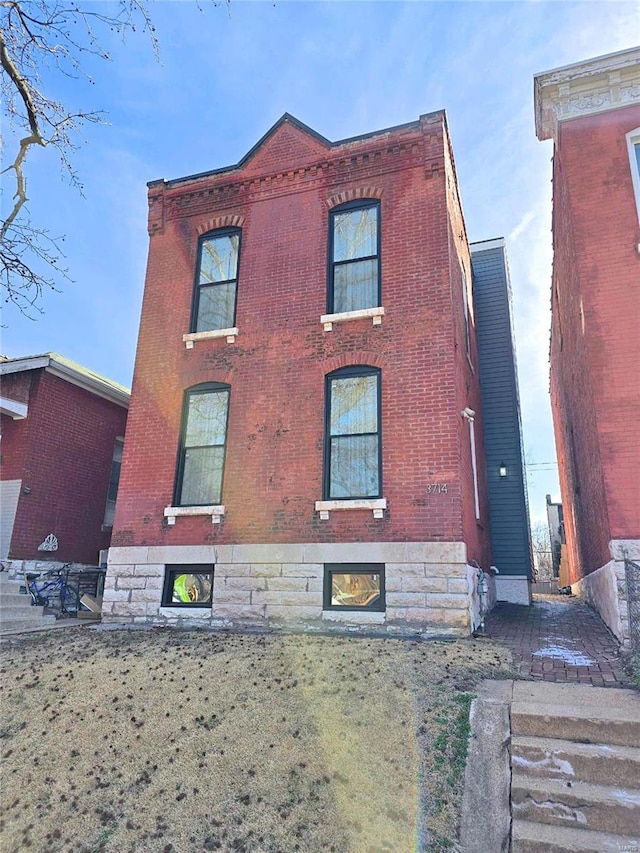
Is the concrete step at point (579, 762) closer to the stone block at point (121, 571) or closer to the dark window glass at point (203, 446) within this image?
the dark window glass at point (203, 446)

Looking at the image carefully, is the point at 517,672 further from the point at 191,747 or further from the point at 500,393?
the point at 500,393

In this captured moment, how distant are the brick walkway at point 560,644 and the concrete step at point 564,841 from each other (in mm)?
2134

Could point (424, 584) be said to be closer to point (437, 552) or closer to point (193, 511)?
point (437, 552)

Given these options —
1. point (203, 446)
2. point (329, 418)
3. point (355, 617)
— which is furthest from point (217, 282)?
point (355, 617)

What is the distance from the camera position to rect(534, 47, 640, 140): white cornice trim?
8781 millimetres

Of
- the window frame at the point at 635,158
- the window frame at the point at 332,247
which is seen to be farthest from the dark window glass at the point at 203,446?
the window frame at the point at 635,158

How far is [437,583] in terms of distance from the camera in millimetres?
7867

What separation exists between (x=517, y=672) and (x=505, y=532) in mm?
7530

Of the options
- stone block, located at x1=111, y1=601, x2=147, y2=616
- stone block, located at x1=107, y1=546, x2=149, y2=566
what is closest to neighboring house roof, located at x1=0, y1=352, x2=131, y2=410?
stone block, located at x1=107, y1=546, x2=149, y2=566

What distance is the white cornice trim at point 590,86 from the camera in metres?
8.78

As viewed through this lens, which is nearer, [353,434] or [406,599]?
[406,599]

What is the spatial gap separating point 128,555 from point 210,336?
4204 millimetres

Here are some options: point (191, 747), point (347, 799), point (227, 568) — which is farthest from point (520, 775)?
point (227, 568)

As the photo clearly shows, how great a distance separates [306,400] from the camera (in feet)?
30.6
